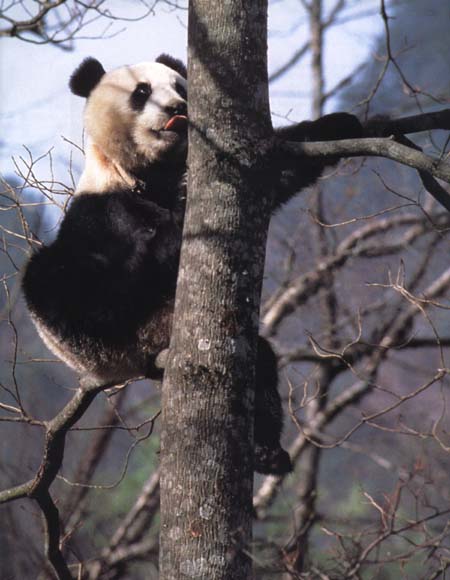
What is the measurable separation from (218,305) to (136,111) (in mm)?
2051

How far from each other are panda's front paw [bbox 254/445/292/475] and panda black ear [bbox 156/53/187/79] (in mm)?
2160

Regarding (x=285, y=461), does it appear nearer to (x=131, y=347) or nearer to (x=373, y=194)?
(x=131, y=347)

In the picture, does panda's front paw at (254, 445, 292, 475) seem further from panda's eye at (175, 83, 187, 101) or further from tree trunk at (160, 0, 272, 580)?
panda's eye at (175, 83, 187, 101)

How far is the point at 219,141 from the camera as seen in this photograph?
8.28 ft

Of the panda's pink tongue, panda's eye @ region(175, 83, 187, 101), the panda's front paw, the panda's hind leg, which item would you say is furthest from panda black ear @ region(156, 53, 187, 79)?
the panda's front paw

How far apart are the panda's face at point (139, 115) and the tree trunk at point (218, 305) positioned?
133 centimetres

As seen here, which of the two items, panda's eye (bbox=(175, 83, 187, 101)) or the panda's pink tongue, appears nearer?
the panda's pink tongue

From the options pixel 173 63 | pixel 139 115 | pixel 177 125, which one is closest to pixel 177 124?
pixel 177 125

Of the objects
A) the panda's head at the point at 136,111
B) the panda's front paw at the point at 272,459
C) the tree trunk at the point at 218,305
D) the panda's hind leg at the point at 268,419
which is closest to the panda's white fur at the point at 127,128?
the panda's head at the point at 136,111

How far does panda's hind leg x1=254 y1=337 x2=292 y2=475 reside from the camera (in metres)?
3.60

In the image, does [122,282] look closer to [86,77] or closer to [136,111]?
[136,111]

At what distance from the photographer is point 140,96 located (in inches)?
163

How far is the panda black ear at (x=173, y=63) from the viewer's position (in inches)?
170

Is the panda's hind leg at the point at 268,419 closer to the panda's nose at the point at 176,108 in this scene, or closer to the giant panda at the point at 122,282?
the giant panda at the point at 122,282
